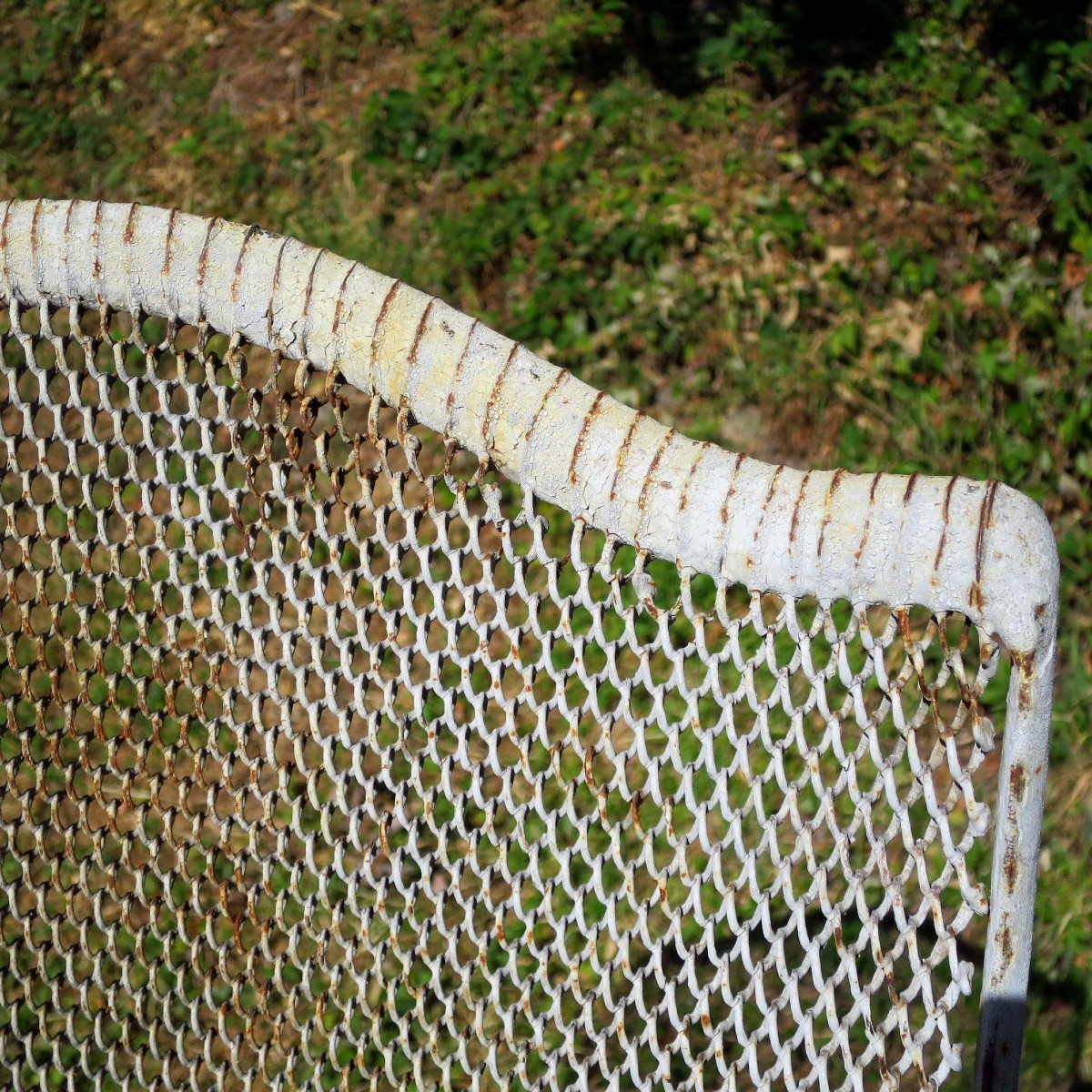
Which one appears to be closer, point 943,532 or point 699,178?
point 943,532

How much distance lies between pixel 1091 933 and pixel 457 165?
12.3 feet

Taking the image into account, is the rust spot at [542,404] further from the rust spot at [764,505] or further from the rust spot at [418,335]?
the rust spot at [764,505]

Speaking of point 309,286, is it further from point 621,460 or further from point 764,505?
point 764,505

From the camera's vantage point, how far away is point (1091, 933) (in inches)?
111

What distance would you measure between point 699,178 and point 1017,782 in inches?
162

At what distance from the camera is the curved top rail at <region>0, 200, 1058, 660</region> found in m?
1.23

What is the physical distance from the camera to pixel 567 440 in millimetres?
1394

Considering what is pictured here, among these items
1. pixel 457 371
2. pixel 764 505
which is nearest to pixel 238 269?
pixel 457 371

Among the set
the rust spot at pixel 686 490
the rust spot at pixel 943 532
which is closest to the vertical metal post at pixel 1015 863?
the rust spot at pixel 943 532

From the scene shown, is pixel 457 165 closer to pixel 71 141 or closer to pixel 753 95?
pixel 753 95

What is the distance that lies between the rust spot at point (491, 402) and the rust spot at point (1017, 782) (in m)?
0.66

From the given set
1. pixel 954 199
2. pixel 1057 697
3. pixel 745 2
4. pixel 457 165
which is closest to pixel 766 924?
pixel 1057 697

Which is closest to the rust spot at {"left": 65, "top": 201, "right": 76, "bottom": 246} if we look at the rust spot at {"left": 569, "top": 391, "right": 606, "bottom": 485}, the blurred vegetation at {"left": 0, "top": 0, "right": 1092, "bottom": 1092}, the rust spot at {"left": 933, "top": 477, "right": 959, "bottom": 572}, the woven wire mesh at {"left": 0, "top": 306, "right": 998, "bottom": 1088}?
the woven wire mesh at {"left": 0, "top": 306, "right": 998, "bottom": 1088}

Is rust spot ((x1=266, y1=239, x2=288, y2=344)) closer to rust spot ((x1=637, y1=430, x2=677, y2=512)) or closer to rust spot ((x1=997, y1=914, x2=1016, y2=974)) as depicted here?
rust spot ((x1=637, y1=430, x2=677, y2=512))
